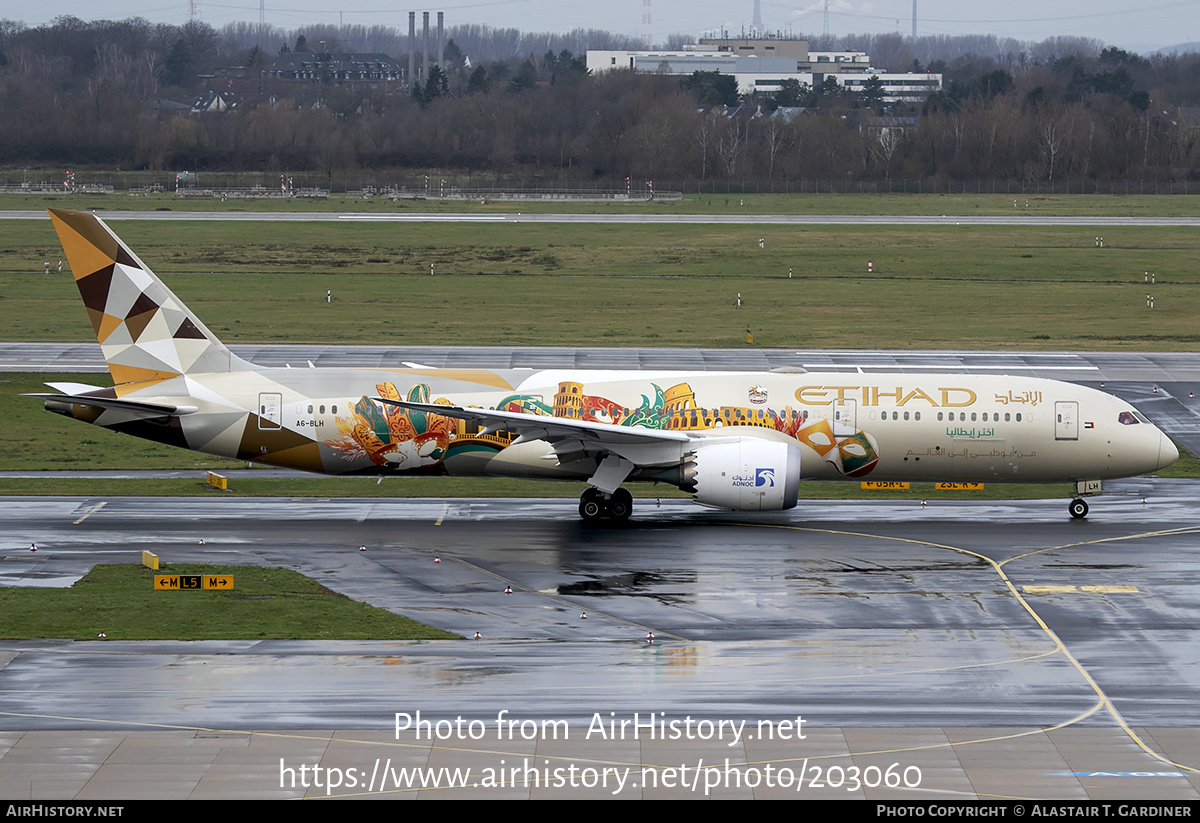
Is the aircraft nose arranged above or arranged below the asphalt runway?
below

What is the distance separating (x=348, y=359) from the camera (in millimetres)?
65812

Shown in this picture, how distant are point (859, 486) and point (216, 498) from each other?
20786mm

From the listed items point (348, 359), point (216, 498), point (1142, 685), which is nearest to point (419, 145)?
point (348, 359)

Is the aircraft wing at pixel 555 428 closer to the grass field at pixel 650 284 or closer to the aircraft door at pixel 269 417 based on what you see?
the aircraft door at pixel 269 417

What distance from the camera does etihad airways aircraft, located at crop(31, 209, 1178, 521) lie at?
3956 cm

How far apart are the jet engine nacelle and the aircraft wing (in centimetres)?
156

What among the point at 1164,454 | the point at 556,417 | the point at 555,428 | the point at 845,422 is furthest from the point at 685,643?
the point at 1164,454

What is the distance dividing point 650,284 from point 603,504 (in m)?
55.0

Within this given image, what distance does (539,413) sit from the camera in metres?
39.9

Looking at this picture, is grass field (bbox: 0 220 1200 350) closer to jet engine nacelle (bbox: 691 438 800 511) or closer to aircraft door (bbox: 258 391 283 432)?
aircraft door (bbox: 258 391 283 432)

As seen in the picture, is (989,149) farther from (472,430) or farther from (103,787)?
(103,787)

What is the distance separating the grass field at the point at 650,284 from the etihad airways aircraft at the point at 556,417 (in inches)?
1245

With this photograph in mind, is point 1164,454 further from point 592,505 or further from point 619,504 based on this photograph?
point 592,505

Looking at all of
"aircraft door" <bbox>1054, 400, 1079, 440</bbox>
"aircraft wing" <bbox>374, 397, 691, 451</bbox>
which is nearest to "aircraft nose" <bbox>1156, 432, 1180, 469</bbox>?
"aircraft door" <bbox>1054, 400, 1079, 440</bbox>
